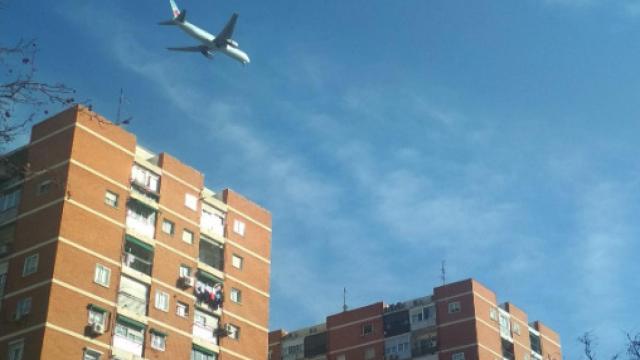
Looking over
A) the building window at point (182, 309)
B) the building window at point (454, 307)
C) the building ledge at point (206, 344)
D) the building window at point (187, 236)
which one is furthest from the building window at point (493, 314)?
the building window at point (182, 309)

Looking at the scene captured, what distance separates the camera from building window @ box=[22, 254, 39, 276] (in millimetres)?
53231

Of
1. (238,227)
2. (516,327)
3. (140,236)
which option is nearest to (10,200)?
(140,236)

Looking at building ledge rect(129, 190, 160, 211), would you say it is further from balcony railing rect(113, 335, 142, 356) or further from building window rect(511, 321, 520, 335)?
building window rect(511, 321, 520, 335)

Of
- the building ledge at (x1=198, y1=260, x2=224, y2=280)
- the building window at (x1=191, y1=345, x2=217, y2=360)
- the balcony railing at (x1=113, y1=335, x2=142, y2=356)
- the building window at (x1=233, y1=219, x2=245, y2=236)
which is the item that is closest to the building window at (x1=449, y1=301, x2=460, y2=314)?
the building window at (x1=233, y1=219, x2=245, y2=236)

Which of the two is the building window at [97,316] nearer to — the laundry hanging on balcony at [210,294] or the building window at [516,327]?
the laundry hanging on balcony at [210,294]

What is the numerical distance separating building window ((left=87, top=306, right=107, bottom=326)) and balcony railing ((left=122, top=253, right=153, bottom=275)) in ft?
12.0

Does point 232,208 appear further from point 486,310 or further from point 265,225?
Answer: point 486,310

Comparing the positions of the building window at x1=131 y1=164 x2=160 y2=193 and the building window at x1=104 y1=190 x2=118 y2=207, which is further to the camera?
the building window at x1=131 y1=164 x2=160 y2=193

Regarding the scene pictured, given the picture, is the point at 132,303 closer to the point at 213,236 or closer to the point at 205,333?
the point at 205,333

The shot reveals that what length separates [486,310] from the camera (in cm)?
7969

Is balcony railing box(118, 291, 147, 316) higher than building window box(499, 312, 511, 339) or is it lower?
lower

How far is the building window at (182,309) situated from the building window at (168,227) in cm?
437

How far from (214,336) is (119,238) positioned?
9.13 meters

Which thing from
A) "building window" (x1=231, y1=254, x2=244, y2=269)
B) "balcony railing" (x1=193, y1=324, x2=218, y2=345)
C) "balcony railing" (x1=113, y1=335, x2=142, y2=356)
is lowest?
"balcony railing" (x1=113, y1=335, x2=142, y2=356)
